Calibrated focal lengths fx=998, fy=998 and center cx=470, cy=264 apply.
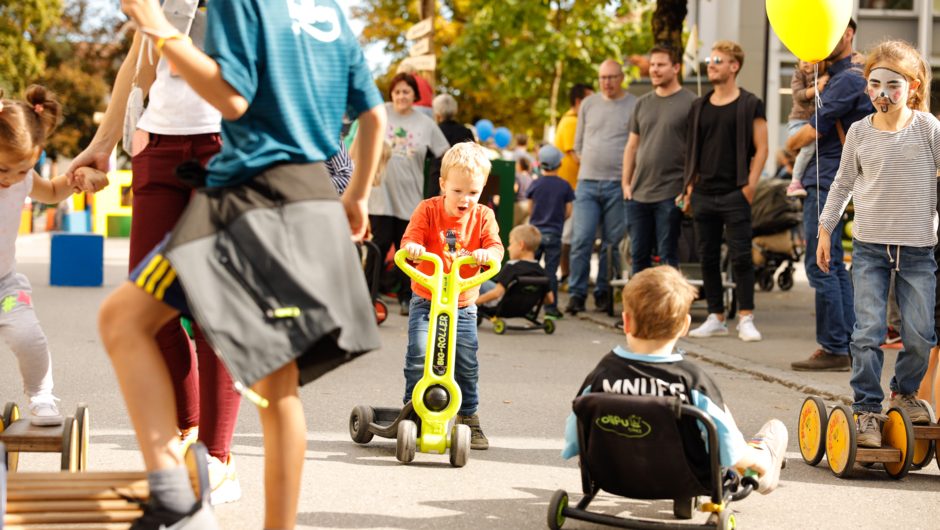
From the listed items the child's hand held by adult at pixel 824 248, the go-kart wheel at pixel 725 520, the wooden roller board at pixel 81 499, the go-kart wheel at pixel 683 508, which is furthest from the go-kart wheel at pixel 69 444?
the child's hand held by adult at pixel 824 248

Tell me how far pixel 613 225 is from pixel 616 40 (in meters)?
16.1

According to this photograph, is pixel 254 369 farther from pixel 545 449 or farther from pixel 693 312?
pixel 693 312

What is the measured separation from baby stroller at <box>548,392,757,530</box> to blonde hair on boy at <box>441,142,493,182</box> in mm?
1584

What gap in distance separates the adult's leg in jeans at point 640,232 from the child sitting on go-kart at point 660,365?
5.62 meters

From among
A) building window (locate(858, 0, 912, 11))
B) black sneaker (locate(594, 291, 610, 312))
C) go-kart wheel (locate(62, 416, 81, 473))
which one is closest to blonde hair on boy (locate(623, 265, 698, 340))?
go-kart wheel (locate(62, 416, 81, 473))

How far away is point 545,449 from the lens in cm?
473

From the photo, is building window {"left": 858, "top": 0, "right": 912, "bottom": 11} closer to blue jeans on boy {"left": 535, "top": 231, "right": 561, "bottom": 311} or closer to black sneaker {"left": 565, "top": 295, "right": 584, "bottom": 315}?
blue jeans on boy {"left": 535, "top": 231, "right": 561, "bottom": 311}

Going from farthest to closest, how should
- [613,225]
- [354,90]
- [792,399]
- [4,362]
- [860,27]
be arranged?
[860,27]
[613,225]
[4,362]
[792,399]
[354,90]

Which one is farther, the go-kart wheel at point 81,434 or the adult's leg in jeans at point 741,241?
the adult's leg in jeans at point 741,241

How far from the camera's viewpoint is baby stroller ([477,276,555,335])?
9.05 meters

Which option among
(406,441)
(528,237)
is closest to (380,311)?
(528,237)

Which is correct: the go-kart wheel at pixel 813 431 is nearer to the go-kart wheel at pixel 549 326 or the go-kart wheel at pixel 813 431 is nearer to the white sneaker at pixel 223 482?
the white sneaker at pixel 223 482

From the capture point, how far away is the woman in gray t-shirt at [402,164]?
9398mm

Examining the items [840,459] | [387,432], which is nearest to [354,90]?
[387,432]
